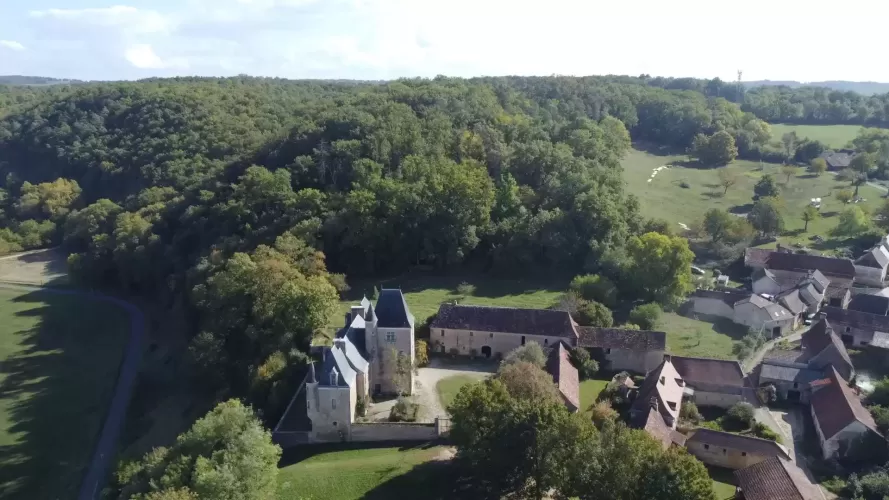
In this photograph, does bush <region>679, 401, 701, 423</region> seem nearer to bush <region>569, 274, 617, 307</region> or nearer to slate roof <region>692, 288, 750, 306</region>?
bush <region>569, 274, 617, 307</region>

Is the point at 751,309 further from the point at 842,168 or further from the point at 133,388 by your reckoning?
the point at 842,168

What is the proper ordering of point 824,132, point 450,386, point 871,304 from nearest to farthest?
point 450,386, point 871,304, point 824,132

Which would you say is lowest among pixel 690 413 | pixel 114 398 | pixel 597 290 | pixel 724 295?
pixel 114 398

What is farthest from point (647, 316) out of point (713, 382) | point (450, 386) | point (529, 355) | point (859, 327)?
point (450, 386)

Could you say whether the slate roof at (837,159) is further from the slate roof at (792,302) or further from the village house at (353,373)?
the village house at (353,373)

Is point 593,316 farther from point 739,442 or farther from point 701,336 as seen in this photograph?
point 739,442

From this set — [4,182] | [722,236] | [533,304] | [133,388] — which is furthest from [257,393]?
[4,182]

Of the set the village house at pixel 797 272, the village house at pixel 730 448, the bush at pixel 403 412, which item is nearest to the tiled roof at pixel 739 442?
the village house at pixel 730 448
